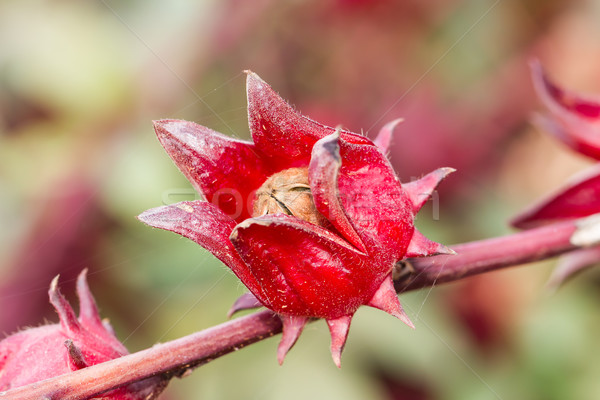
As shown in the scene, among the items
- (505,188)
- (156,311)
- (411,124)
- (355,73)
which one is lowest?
(505,188)

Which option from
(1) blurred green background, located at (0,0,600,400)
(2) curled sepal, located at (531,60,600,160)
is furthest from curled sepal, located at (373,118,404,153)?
(1) blurred green background, located at (0,0,600,400)

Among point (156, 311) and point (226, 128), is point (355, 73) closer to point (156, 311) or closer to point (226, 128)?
point (226, 128)

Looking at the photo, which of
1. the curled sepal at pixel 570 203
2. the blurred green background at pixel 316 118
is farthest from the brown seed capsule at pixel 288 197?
the blurred green background at pixel 316 118

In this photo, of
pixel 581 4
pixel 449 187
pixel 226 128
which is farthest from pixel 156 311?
pixel 581 4

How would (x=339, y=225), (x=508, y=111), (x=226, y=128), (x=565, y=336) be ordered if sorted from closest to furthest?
1. (x=339, y=225)
2. (x=565, y=336)
3. (x=226, y=128)
4. (x=508, y=111)

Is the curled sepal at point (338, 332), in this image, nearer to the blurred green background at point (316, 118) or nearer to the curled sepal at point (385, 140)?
the curled sepal at point (385, 140)

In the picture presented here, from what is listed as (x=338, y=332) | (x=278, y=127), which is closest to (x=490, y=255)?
(x=338, y=332)
